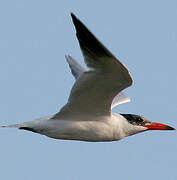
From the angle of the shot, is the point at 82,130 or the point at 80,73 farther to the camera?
the point at 80,73

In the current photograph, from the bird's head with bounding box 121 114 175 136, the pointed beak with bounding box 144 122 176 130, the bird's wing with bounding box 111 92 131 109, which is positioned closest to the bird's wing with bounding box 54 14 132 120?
the bird's head with bounding box 121 114 175 136

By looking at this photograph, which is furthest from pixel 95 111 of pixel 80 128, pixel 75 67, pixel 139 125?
pixel 75 67

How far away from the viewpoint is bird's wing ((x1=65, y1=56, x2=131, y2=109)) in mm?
9969

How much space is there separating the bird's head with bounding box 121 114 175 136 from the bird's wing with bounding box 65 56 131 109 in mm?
629

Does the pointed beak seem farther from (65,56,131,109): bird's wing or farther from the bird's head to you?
(65,56,131,109): bird's wing

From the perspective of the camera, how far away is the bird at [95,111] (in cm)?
736

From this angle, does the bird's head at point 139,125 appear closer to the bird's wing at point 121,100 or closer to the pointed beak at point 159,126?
the pointed beak at point 159,126

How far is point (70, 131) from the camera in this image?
8.52 m

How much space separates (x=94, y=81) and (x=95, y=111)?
0.94 meters

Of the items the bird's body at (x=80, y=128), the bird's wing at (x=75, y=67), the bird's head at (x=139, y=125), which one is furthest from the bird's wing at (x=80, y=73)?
the bird's body at (x=80, y=128)

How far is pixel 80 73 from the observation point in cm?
1061

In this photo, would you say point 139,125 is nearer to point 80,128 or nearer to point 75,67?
point 80,128

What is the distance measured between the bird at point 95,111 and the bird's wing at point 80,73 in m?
0.71

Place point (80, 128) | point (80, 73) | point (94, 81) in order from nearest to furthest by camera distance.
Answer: point (94, 81), point (80, 128), point (80, 73)
